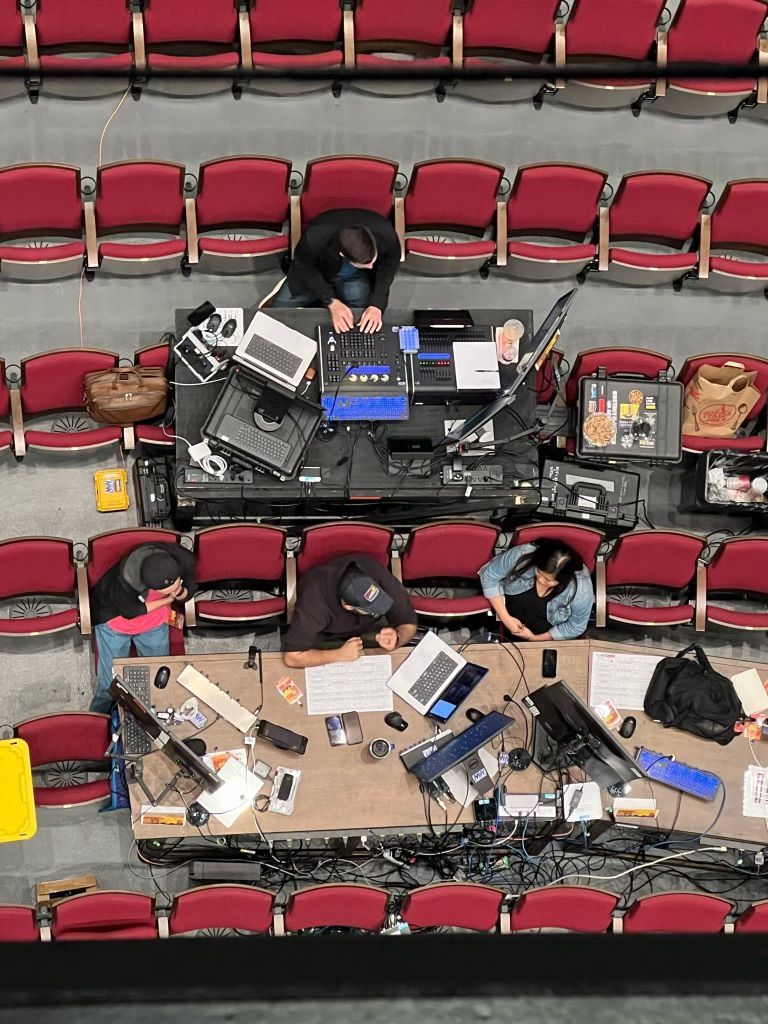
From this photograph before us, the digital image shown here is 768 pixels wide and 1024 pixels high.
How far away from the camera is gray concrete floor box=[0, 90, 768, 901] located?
5727mm

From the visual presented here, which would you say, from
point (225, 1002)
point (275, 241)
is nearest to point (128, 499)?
point (275, 241)

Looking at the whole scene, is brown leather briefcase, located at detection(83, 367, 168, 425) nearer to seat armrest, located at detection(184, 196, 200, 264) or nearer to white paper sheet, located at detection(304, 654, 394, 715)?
seat armrest, located at detection(184, 196, 200, 264)

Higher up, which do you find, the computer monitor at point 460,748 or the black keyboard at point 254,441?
the black keyboard at point 254,441

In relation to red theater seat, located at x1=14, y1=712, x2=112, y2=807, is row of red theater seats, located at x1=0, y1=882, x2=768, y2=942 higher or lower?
lower

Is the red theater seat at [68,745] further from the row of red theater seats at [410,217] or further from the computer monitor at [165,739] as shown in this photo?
the row of red theater seats at [410,217]

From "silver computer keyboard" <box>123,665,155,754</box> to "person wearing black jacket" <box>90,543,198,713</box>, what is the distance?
183 millimetres

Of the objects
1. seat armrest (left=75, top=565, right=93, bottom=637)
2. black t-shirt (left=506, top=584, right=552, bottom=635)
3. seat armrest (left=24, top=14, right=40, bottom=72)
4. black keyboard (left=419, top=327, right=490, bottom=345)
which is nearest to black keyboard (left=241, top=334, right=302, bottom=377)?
black keyboard (left=419, top=327, right=490, bottom=345)

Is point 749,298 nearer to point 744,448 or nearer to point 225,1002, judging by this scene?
point 744,448

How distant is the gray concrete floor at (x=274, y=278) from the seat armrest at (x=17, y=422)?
12.4 inches

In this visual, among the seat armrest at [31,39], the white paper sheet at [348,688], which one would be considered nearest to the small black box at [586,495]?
the white paper sheet at [348,688]

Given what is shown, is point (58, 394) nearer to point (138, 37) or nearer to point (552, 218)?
point (138, 37)

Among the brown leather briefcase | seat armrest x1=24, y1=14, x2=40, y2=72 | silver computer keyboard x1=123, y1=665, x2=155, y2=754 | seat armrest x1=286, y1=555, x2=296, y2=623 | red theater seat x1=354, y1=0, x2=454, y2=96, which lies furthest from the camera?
red theater seat x1=354, y1=0, x2=454, y2=96

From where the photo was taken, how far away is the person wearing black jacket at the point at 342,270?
529cm

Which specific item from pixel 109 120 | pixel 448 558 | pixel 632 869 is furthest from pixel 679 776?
pixel 109 120
